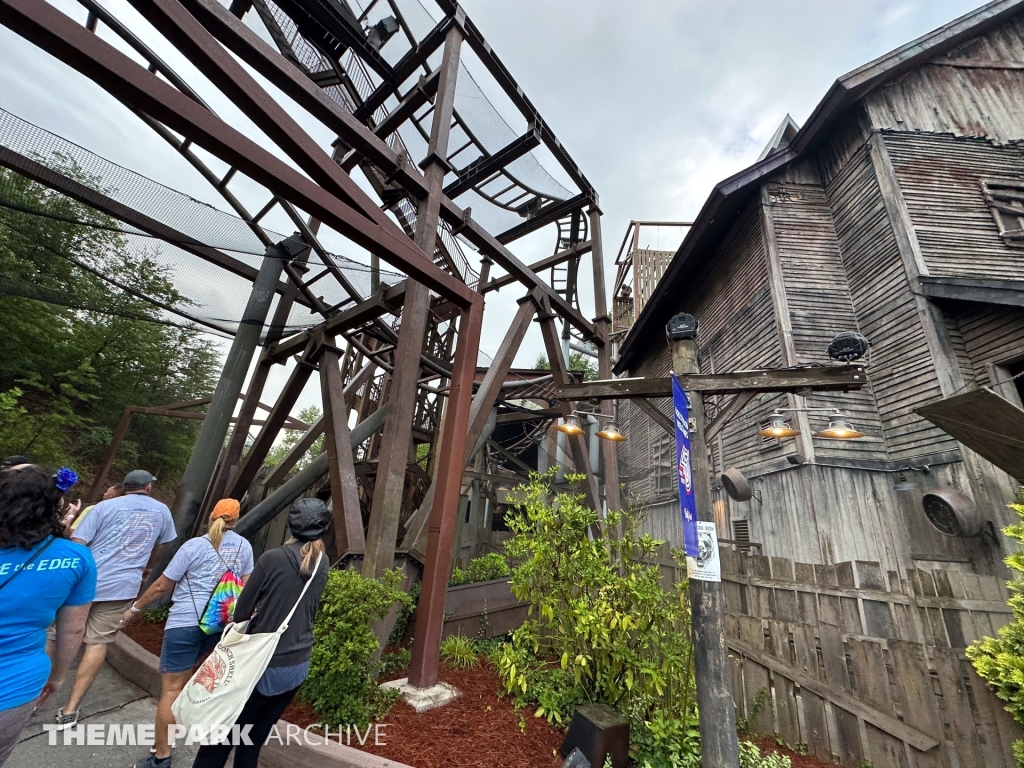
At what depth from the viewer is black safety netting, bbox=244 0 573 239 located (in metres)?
6.17

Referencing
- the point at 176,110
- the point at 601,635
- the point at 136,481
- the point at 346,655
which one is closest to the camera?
the point at 176,110

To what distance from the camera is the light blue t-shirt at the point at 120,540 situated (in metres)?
3.14

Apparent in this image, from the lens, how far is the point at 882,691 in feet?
13.6

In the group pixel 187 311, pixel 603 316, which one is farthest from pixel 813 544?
pixel 187 311

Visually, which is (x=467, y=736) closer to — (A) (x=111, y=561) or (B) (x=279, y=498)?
(A) (x=111, y=561)

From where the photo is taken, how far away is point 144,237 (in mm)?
4973

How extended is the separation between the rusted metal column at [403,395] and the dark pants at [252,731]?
1426mm

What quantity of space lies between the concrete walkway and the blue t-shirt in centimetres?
161

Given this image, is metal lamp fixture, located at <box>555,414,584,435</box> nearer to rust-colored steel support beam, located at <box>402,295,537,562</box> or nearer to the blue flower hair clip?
rust-colored steel support beam, located at <box>402,295,537,562</box>

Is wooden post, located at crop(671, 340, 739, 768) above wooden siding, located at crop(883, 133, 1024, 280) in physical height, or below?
below

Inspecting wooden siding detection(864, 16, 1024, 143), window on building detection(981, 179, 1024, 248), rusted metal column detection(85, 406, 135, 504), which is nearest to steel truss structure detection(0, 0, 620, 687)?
rusted metal column detection(85, 406, 135, 504)

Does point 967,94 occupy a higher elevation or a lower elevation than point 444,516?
higher

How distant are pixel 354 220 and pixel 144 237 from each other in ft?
12.4

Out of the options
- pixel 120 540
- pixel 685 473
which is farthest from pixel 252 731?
pixel 685 473
